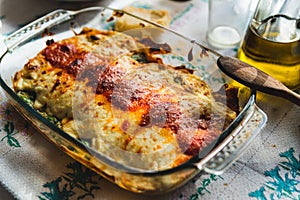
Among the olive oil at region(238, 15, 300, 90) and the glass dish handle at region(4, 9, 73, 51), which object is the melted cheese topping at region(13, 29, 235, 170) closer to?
the glass dish handle at region(4, 9, 73, 51)

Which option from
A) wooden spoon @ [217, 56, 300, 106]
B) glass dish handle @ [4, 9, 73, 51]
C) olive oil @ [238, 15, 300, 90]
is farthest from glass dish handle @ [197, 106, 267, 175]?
glass dish handle @ [4, 9, 73, 51]

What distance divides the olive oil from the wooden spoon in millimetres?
144

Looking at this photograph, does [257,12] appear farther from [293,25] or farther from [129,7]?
[129,7]

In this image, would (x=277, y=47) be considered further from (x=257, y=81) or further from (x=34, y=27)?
(x=34, y=27)

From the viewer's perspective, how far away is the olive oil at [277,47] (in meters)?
1.22

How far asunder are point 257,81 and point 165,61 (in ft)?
1.12

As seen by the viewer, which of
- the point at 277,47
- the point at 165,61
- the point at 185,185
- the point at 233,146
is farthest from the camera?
the point at 165,61

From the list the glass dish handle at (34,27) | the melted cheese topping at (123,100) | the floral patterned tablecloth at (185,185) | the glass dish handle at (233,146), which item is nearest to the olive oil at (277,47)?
the floral patterned tablecloth at (185,185)

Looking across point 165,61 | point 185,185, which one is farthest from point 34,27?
point 185,185

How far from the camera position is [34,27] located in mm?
1317

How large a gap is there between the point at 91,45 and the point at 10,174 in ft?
1.49

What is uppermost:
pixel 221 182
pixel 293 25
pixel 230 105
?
pixel 293 25

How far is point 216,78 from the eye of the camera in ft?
4.14

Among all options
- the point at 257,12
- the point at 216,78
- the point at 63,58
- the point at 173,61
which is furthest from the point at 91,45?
the point at 257,12
